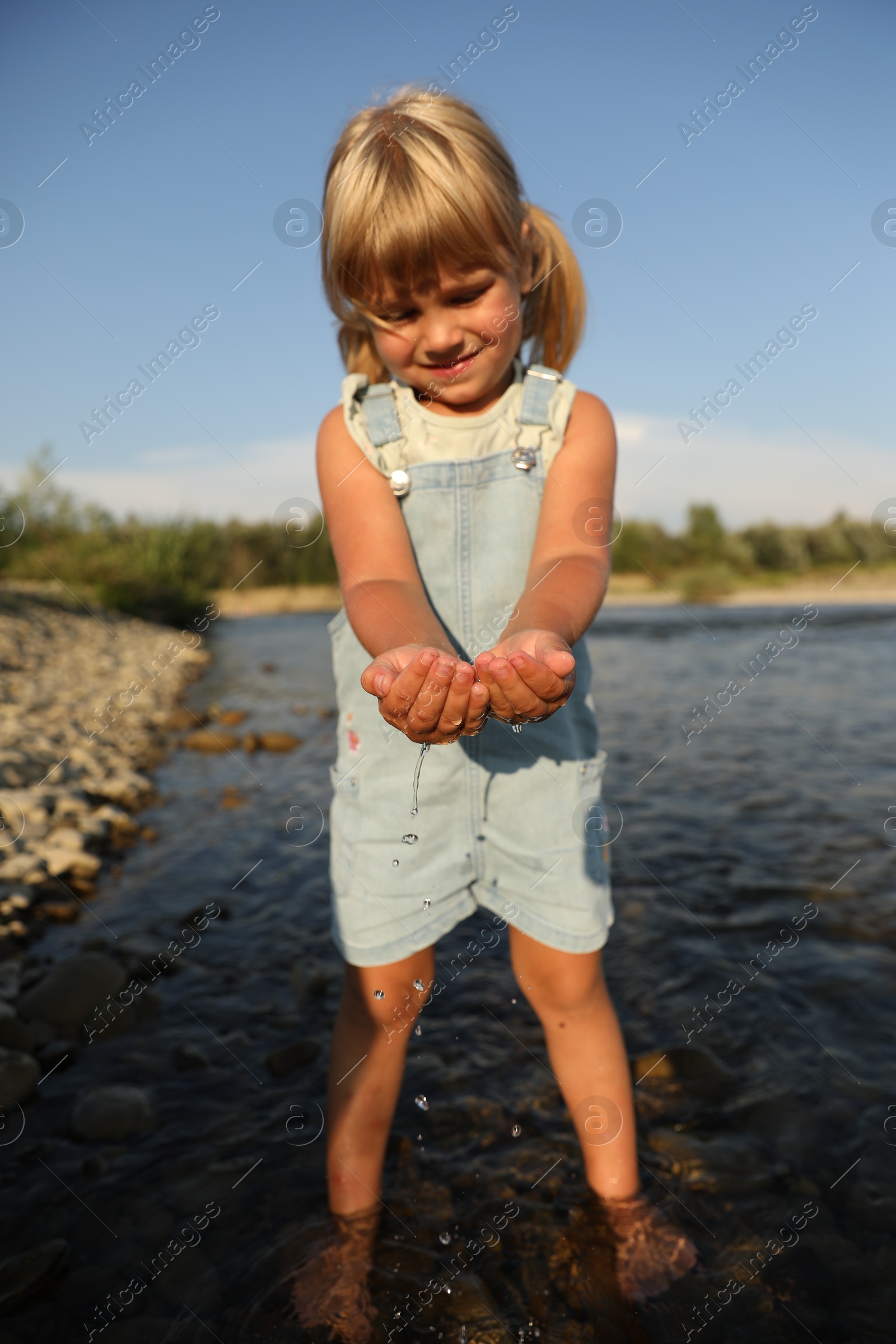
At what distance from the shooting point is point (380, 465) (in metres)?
1.72

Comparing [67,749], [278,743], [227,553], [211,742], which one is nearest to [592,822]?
[67,749]

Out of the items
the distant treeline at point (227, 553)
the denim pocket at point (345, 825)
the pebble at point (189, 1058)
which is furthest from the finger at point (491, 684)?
the distant treeline at point (227, 553)

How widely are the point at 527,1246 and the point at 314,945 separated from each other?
159 centimetres

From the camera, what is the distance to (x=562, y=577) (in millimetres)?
1518

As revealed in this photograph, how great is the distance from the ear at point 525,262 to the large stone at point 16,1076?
96.3 inches

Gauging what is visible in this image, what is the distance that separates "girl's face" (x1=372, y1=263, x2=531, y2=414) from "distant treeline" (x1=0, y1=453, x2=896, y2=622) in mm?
15097

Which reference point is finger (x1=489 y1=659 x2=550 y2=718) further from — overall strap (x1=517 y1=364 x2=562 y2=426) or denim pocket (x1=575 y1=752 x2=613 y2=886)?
overall strap (x1=517 y1=364 x2=562 y2=426)

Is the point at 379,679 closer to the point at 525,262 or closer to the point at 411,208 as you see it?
the point at 411,208

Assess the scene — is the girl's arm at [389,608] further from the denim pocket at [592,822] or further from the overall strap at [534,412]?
the denim pocket at [592,822]

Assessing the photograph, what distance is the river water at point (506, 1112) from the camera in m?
1.66

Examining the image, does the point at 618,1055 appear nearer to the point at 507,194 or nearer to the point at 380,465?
the point at 380,465

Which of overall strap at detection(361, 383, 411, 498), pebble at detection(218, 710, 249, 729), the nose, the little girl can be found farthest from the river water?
pebble at detection(218, 710, 249, 729)

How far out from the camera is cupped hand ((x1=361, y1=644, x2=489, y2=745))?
3.63 feet

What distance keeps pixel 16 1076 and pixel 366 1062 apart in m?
1.17
